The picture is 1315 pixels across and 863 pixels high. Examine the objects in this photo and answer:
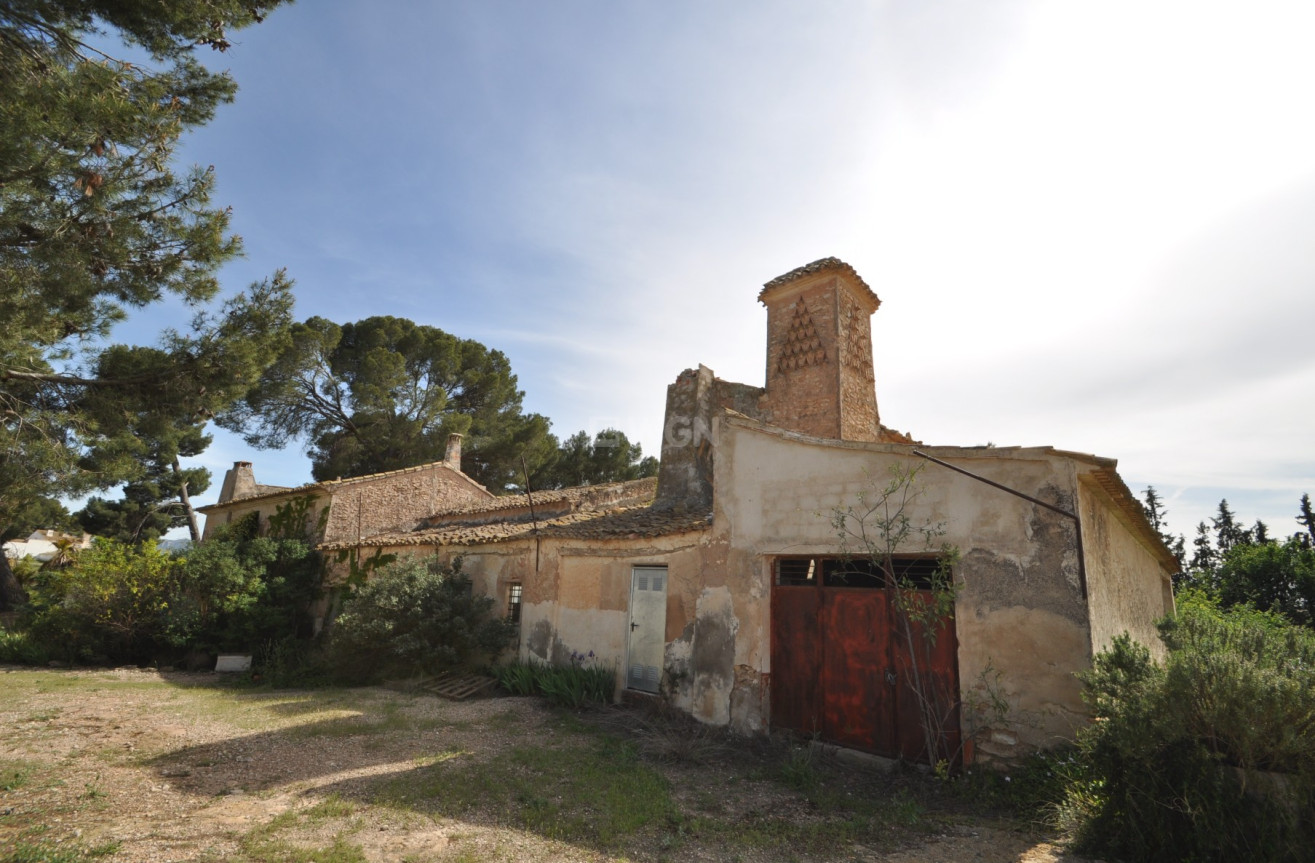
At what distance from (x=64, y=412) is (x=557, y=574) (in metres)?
8.78

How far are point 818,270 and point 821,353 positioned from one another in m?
1.82

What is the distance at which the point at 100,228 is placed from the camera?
7.78m

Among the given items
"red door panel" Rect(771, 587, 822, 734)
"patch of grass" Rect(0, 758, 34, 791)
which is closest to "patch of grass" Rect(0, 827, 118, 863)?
"patch of grass" Rect(0, 758, 34, 791)

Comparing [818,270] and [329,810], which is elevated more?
[818,270]

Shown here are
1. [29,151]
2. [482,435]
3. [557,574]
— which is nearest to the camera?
[29,151]

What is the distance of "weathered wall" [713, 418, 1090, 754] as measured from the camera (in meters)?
6.30

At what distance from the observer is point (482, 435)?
86.8 feet

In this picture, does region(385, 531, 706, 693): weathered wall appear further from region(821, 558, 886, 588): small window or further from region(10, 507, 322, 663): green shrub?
region(10, 507, 322, 663): green shrub

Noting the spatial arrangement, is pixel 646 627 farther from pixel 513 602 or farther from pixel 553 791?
pixel 553 791

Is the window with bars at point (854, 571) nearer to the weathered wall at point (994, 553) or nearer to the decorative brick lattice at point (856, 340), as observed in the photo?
the weathered wall at point (994, 553)

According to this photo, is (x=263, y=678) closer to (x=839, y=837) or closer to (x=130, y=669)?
(x=130, y=669)

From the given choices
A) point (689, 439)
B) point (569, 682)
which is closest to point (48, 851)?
point (569, 682)

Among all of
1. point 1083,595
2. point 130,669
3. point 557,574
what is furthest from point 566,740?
point 130,669

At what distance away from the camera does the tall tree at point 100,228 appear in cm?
658
